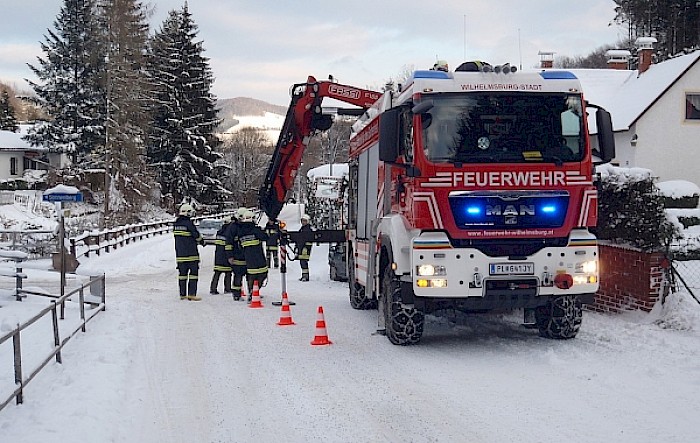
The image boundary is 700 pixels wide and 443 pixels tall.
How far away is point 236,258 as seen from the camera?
15.4 m

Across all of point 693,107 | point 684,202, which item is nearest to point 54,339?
point 684,202

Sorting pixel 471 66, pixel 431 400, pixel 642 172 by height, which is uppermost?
pixel 471 66

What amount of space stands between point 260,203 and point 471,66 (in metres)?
8.29

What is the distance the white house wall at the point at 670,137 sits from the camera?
96.0 ft

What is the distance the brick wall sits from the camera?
10359 mm

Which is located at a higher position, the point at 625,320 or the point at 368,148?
the point at 368,148

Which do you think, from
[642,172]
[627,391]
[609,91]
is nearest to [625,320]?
[642,172]

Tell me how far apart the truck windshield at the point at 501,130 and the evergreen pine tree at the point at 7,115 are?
74819 mm

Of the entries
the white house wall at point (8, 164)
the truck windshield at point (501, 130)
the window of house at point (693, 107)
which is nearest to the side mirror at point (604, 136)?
the truck windshield at point (501, 130)

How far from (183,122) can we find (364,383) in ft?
148

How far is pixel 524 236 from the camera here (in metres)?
8.80

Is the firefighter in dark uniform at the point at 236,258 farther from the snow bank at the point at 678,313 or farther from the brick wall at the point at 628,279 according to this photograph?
the snow bank at the point at 678,313

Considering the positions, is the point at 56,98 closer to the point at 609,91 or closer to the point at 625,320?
the point at 609,91

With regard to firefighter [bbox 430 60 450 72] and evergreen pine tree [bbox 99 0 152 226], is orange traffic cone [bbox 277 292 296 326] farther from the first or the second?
evergreen pine tree [bbox 99 0 152 226]
